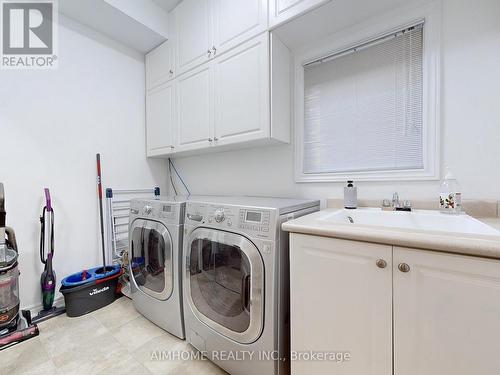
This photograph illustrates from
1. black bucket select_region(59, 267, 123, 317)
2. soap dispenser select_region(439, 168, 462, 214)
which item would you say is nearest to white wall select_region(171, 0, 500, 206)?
soap dispenser select_region(439, 168, 462, 214)

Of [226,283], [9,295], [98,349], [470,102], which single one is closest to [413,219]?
[470,102]

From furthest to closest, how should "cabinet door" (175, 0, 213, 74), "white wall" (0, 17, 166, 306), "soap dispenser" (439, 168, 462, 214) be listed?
"cabinet door" (175, 0, 213, 74) → "white wall" (0, 17, 166, 306) → "soap dispenser" (439, 168, 462, 214)

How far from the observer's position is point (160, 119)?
2336mm

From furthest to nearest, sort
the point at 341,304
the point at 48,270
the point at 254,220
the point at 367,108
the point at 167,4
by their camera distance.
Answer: the point at 167,4
the point at 48,270
the point at 367,108
the point at 254,220
the point at 341,304

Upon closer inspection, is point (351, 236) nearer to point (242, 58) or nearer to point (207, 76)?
point (242, 58)

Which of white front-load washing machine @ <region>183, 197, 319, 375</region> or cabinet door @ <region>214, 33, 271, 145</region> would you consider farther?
cabinet door @ <region>214, 33, 271, 145</region>

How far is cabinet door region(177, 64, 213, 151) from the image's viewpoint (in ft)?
6.19

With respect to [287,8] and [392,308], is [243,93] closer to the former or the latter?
[287,8]

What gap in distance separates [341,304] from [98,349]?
1.61m

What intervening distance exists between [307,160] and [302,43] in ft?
3.02

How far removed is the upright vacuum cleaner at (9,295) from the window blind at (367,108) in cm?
219

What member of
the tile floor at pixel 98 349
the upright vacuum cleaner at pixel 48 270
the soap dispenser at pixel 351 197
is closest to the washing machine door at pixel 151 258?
the tile floor at pixel 98 349

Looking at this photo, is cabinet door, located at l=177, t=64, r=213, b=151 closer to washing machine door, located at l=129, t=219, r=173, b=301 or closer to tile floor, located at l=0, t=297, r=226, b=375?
washing machine door, located at l=129, t=219, r=173, b=301

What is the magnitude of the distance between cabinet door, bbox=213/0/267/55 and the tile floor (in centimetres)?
225
